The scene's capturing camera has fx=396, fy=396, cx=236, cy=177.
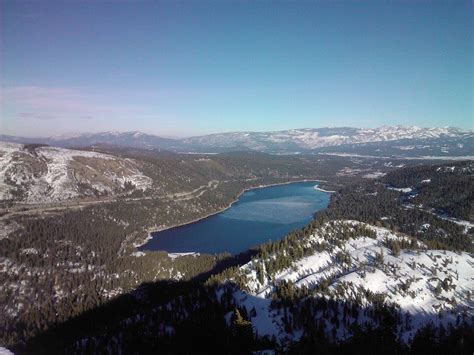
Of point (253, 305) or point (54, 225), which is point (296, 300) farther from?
point (54, 225)

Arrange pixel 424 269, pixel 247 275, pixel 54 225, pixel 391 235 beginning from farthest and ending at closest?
1. pixel 54 225
2. pixel 391 235
3. pixel 247 275
4. pixel 424 269

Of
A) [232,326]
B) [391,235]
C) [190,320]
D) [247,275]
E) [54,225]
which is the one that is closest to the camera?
[232,326]

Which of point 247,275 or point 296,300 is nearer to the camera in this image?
point 296,300

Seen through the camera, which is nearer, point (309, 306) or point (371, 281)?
point (309, 306)

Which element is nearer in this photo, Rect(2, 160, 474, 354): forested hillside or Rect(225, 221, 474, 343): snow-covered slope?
Rect(2, 160, 474, 354): forested hillside

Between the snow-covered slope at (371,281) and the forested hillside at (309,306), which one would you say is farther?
the snow-covered slope at (371,281)

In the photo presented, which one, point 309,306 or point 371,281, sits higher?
point 371,281

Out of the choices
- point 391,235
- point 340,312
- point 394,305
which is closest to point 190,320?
point 340,312

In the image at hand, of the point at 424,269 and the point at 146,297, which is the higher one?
the point at 424,269
